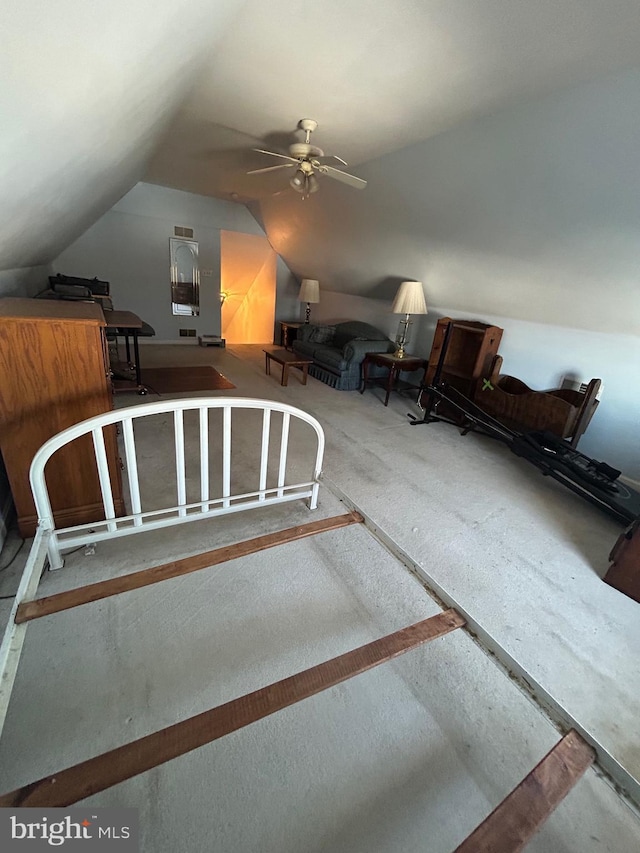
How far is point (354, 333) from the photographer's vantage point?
5.50 meters

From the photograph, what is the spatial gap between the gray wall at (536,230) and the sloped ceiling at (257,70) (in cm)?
19

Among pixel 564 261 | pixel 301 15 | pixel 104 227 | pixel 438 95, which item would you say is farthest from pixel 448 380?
pixel 104 227

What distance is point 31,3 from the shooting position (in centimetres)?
80

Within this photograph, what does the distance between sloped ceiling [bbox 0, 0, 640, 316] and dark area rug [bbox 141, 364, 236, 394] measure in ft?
6.22

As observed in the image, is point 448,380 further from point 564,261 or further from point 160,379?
point 160,379

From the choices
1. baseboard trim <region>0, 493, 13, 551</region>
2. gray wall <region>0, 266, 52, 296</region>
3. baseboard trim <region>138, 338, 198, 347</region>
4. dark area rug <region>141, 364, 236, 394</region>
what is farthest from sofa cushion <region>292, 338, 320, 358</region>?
baseboard trim <region>0, 493, 13, 551</region>

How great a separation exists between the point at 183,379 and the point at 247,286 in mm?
4440

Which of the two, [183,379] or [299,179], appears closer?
[299,179]

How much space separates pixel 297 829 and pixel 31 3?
2.11 m

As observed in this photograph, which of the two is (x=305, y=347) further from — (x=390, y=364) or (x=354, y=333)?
(x=390, y=364)

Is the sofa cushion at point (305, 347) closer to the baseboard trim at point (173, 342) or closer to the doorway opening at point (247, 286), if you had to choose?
the doorway opening at point (247, 286)

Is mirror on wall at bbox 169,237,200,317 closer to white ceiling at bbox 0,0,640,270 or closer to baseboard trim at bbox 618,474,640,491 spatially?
white ceiling at bbox 0,0,640,270

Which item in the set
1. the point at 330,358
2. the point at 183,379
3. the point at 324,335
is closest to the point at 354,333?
the point at 324,335

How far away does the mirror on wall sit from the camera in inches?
251
